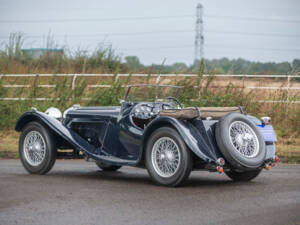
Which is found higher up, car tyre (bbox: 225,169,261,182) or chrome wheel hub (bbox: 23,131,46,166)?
chrome wheel hub (bbox: 23,131,46,166)

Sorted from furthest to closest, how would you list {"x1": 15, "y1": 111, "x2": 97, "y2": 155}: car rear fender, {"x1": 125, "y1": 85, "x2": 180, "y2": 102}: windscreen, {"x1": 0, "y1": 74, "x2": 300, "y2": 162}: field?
1. {"x1": 0, "y1": 74, "x2": 300, "y2": 162}: field
2. {"x1": 125, "y1": 85, "x2": 180, "y2": 102}: windscreen
3. {"x1": 15, "y1": 111, "x2": 97, "y2": 155}: car rear fender

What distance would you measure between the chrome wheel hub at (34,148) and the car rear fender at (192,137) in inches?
94.3

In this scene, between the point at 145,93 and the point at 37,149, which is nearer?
the point at 145,93

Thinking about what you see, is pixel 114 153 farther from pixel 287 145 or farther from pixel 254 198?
pixel 287 145

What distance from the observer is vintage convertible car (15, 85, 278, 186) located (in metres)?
7.45

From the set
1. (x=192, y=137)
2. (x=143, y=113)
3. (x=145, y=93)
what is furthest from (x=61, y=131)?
(x=192, y=137)

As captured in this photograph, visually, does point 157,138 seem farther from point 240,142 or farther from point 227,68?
point 227,68

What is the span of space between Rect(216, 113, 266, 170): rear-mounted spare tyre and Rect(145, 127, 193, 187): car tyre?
0.52m

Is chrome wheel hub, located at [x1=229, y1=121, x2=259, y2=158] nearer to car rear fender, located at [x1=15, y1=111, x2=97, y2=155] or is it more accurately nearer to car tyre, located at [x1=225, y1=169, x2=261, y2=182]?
car tyre, located at [x1=225, y1=169, x2=261, y2=182]

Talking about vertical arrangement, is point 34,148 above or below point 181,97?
below

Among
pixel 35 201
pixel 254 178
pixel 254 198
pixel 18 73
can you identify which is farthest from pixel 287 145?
pixel 18 73

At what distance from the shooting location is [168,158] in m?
7.68

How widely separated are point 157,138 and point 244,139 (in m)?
1.24

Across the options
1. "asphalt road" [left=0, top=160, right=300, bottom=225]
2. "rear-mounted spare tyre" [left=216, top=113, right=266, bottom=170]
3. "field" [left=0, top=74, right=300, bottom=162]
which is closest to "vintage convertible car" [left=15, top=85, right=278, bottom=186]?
"rear-mounted spare tyre" [left=216, top=113, right=266, bottom=170]
